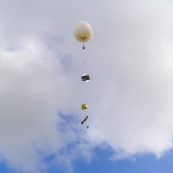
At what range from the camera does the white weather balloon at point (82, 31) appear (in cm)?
6041

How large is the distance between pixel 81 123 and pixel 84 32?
412 inches

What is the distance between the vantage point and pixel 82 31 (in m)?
60.4

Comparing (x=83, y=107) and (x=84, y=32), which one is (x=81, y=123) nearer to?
(x=83, y=107)

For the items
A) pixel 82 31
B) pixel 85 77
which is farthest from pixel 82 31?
pixel 85 77

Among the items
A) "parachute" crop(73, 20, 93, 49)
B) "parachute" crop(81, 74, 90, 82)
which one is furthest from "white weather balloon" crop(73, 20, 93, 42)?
"parachute" crop(81, 74, 90, 82)

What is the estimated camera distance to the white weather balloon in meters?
60.4

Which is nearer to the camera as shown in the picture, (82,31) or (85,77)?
(82,31)

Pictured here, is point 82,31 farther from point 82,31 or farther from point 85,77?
point 85,77

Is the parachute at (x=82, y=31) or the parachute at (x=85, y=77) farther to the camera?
the parachute at (x=85, y=77)

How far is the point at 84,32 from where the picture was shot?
60438mm

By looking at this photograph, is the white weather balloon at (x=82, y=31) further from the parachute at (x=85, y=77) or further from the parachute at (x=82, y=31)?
the parachute at (x=85, y=77)

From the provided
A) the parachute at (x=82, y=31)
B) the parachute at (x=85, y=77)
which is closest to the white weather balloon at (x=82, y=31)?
the parachute at (x=82, y=31)

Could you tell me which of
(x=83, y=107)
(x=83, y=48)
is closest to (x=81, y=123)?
(x=83, y=107)

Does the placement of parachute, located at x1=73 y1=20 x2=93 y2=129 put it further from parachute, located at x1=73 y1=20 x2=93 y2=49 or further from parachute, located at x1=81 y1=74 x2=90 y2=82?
parachute, located at x1=81 y1=74 x2=90 y2=82
